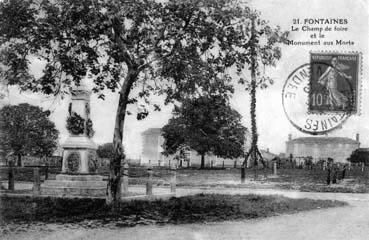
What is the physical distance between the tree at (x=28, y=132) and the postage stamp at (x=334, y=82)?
1218 cm

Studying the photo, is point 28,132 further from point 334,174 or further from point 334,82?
point 334,82

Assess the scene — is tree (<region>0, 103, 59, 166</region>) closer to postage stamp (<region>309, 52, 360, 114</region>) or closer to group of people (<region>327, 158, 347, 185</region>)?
postage stamp (<region>309, 52, 360, 114</region>)

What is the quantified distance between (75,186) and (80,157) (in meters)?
0.94

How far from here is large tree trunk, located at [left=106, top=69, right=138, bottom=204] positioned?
11609mm

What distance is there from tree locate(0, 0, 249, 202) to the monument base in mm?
3346

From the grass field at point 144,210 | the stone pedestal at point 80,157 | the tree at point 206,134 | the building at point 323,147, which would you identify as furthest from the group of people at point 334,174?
the building at point 323,147

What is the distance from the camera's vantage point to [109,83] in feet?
41.5

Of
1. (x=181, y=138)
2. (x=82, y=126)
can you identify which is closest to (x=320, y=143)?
(x=181, y=138)

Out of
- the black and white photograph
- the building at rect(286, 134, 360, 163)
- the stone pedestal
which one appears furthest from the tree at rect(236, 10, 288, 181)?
the building at rect(286, 134, 360, 163)

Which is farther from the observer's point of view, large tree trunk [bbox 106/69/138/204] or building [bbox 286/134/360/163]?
building [bbox 286/134/360/163]

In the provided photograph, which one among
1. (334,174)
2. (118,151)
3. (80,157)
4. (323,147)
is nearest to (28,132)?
(80,157)

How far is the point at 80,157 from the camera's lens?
604 inches

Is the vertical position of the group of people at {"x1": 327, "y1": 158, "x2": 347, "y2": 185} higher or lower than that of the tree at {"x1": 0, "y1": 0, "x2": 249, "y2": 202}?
lower

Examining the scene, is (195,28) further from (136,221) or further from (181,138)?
(181,138)
